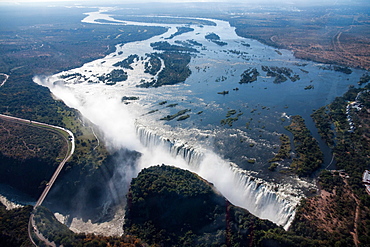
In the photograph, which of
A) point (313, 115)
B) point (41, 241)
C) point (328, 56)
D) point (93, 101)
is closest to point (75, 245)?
point (41, 241)

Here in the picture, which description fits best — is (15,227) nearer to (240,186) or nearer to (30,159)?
(30,159)

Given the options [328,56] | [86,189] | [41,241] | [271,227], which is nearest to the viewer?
[271,227]

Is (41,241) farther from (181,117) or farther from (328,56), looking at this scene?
(328,56)

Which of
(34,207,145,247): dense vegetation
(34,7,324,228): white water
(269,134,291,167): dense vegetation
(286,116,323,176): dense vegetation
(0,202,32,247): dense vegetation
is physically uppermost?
(286,116,323,176): dense vegetation

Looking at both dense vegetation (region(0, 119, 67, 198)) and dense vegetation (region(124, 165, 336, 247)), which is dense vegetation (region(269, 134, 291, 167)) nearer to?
dense vegetation (region(124, 165, 336, 247))

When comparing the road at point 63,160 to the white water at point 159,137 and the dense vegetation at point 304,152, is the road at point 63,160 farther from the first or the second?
the dense vegetation at point 304,152

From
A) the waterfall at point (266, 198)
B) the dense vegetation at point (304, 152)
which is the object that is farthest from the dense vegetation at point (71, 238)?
the dense vegetation at point (304, 152)

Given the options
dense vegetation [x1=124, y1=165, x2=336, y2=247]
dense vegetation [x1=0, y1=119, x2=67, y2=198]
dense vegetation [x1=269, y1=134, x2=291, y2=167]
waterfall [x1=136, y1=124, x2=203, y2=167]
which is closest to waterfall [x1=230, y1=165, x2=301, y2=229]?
dense vegetation [x1=124, y1=165, x2=336, y2=247]

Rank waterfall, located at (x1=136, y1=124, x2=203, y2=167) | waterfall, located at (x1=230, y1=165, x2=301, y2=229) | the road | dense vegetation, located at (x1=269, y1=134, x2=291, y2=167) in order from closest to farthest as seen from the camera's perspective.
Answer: waterfall, located at (x1=230, y1=165, x2=301, y2=229) < the road < dense vegetation, located at (x1=269, y1=134, x2=291, y2=167) < waterfall, located at (x1=136, y1=124, x2=203, y2=167)
